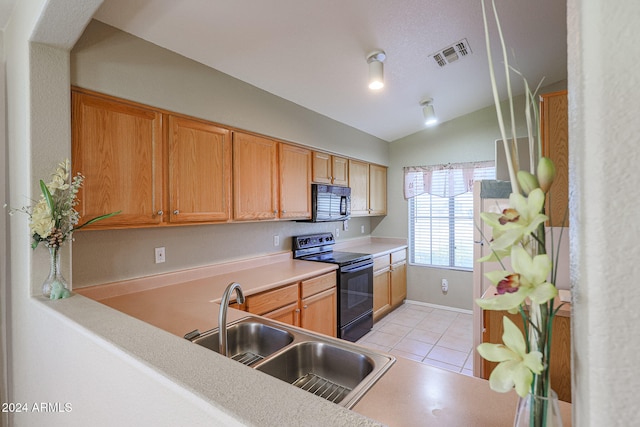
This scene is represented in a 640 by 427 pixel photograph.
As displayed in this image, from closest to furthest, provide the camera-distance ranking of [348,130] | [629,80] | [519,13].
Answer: [629,80]
[519,13]
[348,130]

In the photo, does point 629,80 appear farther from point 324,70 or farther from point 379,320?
point 379,320

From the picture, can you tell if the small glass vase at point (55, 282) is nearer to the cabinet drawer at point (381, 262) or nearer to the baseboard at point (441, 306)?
the cabinet drawer at point (381, 262)

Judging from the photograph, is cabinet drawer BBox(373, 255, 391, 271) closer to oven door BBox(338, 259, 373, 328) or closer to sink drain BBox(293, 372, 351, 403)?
oven door BBox(338, 259, 373, 328)

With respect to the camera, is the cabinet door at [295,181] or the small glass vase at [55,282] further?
the cabinet door at [295,181]

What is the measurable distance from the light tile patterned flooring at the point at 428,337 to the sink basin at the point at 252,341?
163cm

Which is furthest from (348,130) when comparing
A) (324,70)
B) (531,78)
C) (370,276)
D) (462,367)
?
(462,367)

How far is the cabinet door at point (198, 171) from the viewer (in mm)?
2107

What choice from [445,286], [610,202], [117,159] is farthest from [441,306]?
[610,202]

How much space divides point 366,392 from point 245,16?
82.6 inches

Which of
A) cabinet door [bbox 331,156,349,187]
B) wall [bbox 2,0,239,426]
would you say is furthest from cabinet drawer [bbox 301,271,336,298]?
wall [bbox 2,0,239,426]

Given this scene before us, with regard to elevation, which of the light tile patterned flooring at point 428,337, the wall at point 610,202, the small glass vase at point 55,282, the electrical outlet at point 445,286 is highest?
the wall at point 610,202

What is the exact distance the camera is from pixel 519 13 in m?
2.28

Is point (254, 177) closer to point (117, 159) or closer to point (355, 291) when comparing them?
point (117, 159)

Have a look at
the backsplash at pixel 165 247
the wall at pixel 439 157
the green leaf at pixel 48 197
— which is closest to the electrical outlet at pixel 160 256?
the backsplash at pixel 165 247
